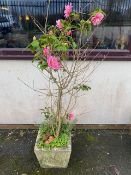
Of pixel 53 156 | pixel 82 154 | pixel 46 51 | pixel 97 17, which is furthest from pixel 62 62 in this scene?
pixel 82 154

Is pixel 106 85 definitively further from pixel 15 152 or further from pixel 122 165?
pixel 15 152

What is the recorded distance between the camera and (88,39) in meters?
3.49

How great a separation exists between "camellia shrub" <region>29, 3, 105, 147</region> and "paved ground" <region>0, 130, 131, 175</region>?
487 mm

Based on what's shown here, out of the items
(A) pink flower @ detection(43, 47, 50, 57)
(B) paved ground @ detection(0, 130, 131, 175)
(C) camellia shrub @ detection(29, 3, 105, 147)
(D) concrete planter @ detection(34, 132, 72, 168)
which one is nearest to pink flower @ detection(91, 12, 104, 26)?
(C) camellia shrub @ detection(29, 3, 105, 147)

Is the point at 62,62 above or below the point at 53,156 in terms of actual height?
above

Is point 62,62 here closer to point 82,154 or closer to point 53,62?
point 53,62

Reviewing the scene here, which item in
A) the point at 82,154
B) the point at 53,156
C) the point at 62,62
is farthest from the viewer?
the point at 82,154

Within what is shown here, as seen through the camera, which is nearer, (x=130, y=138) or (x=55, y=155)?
(x=55, y=155)

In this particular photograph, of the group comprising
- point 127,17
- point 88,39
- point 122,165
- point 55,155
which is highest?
point 127,17

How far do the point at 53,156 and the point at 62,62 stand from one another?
1209 mm

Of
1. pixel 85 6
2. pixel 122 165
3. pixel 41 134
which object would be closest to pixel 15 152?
pixel 41 134

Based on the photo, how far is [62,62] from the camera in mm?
A: 3375

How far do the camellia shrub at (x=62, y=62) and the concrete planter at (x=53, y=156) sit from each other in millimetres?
65

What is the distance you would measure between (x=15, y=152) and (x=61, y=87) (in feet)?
4.50
